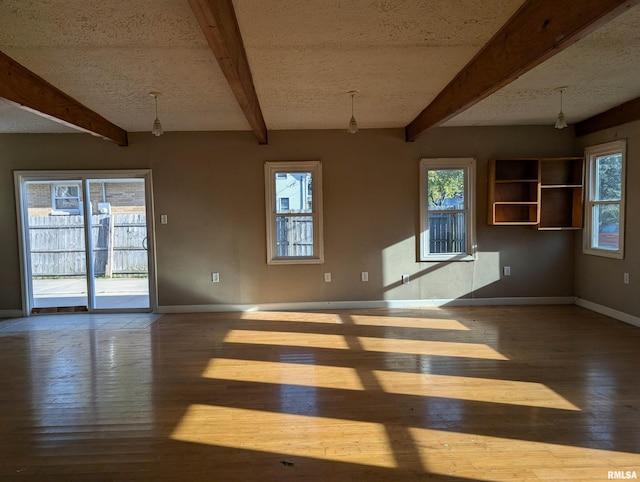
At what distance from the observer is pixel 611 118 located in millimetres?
4707

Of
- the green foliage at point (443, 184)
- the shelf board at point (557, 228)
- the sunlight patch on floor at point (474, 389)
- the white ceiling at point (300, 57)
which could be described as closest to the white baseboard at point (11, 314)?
the white ceiling at point (300, 57)

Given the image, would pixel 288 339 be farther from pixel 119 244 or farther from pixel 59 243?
pixel 119 244

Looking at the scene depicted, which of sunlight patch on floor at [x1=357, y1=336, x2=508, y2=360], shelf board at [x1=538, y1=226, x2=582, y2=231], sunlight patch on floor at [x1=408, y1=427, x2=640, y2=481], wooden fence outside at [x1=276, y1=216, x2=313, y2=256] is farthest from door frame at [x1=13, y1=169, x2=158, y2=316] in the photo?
shelf board at [x1=538, y1=226, x2=582, y2=231]

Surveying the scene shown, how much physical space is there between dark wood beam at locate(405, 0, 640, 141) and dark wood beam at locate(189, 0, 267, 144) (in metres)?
1.81

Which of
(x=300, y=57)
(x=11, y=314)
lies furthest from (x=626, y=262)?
(x=11, y=314)

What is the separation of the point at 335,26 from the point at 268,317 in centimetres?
360

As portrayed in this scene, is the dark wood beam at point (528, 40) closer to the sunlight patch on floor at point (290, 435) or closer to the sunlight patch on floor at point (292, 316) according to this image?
the sunlight patch on floor at point (290, 435)

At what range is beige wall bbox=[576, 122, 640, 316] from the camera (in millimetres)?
4441

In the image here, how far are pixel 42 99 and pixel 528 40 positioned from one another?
3939mm

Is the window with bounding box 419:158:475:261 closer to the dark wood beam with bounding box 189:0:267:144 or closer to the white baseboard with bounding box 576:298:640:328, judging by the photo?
the white baseboard with bounding box 576:298:640:328

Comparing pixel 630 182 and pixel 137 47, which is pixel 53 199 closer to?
pixel 137 47

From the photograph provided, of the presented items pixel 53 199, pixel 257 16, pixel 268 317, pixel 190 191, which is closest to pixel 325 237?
pixel 268 317

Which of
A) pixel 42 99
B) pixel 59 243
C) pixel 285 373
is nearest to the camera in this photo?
pixel 285 373

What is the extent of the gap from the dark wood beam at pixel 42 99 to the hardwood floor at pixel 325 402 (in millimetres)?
2314
